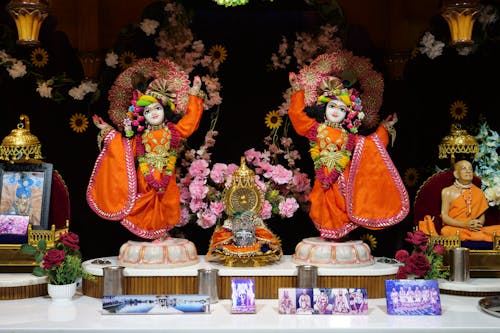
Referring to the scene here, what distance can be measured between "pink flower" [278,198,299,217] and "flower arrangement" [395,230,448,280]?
1.01 metres

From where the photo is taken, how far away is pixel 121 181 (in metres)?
5.07

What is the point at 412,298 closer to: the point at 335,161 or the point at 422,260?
the point at 422,260

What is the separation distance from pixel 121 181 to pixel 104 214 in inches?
10.1

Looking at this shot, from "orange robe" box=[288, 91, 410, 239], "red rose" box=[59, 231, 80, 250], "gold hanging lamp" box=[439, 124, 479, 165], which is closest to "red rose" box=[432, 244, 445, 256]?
"orange robe" box=[288, 91, 410, 239]

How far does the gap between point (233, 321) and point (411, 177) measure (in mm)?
2225

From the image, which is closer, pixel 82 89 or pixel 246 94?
pixel 82 89

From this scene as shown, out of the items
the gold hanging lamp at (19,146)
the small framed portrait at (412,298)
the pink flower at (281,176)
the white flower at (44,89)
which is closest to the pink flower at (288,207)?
the pink flower at (281,176)

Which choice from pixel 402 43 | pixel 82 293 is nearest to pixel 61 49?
pixel 82 293

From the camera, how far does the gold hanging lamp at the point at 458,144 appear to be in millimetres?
5363

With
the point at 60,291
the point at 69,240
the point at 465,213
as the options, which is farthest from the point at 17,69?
the point at 465,213

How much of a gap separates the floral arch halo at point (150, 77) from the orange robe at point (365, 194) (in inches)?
37.5

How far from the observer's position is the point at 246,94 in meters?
5.91

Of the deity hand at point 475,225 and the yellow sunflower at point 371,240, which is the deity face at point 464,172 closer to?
the deity hand at point 475,225

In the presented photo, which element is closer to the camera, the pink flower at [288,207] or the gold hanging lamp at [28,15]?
the gold hanging lamp at [28,15]
